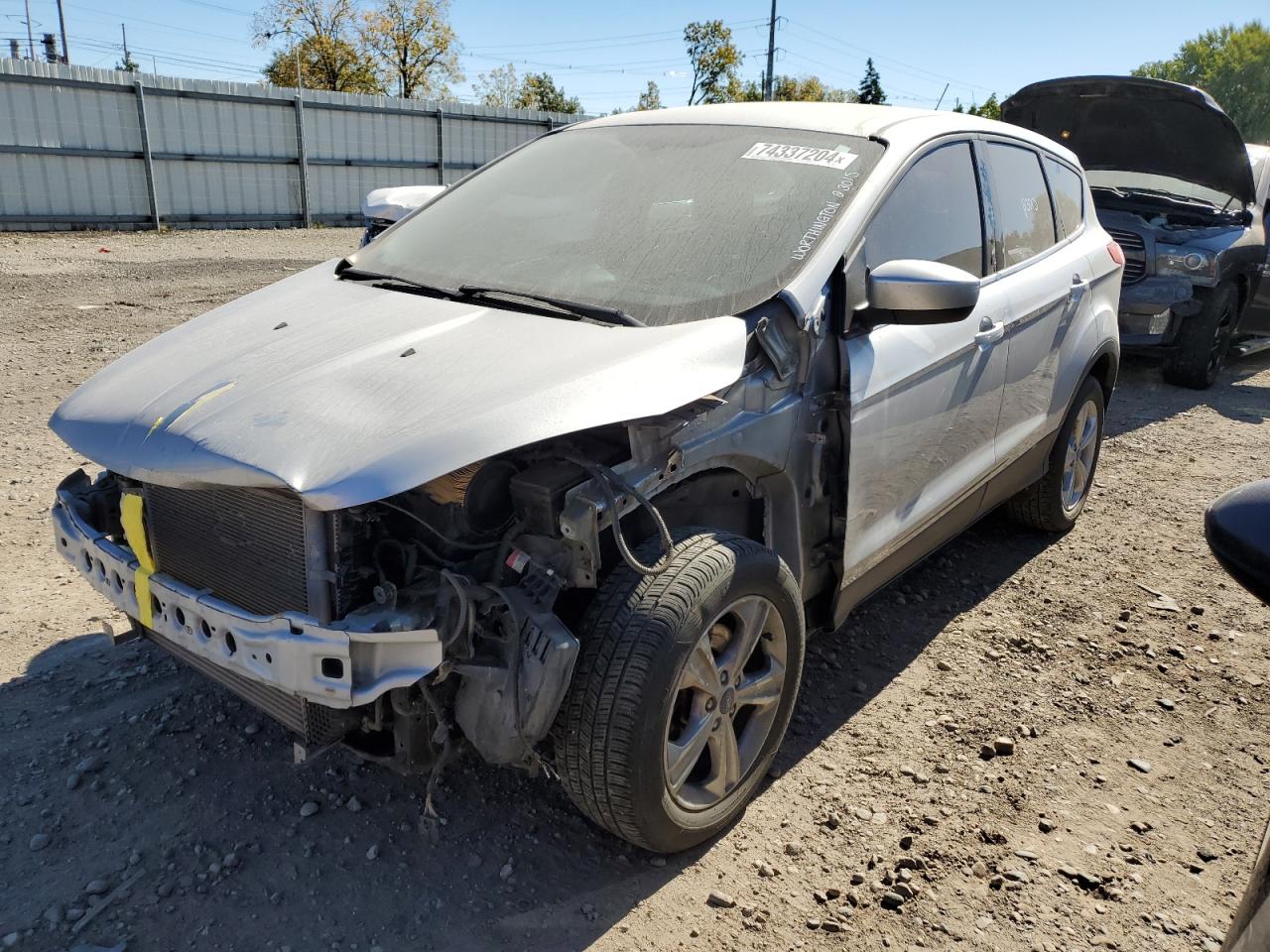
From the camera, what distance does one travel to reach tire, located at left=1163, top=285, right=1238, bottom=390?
324 inches

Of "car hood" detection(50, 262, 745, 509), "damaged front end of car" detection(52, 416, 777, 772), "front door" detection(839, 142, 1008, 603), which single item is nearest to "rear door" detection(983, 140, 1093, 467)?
"front door" detection(839, 142, 1008, 603)

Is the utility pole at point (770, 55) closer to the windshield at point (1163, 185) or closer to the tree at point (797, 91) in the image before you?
the tree at point (797, 91)

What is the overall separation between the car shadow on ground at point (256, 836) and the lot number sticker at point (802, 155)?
69.6 inches

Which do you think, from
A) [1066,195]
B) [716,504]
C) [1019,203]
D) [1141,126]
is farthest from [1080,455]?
[1141,126]

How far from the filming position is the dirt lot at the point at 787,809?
2473 millimetres

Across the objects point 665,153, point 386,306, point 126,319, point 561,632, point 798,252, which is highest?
point 665,153

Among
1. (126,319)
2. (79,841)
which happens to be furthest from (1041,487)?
(126,319)

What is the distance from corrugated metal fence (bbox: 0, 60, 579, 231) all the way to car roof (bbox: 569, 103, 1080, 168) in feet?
47.0

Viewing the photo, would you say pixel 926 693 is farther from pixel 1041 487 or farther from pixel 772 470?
pixel 1041 487

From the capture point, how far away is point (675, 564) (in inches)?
97.7

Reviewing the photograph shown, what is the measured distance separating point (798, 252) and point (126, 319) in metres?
7.40

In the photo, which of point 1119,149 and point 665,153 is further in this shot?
point 1119,149

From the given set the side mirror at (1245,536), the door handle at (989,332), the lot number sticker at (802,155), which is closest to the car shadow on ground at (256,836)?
the door handle at (989,332)

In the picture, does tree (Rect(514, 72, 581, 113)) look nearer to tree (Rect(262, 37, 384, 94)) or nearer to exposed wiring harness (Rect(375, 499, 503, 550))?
tree (Rect(262, 37, 384, 94))
